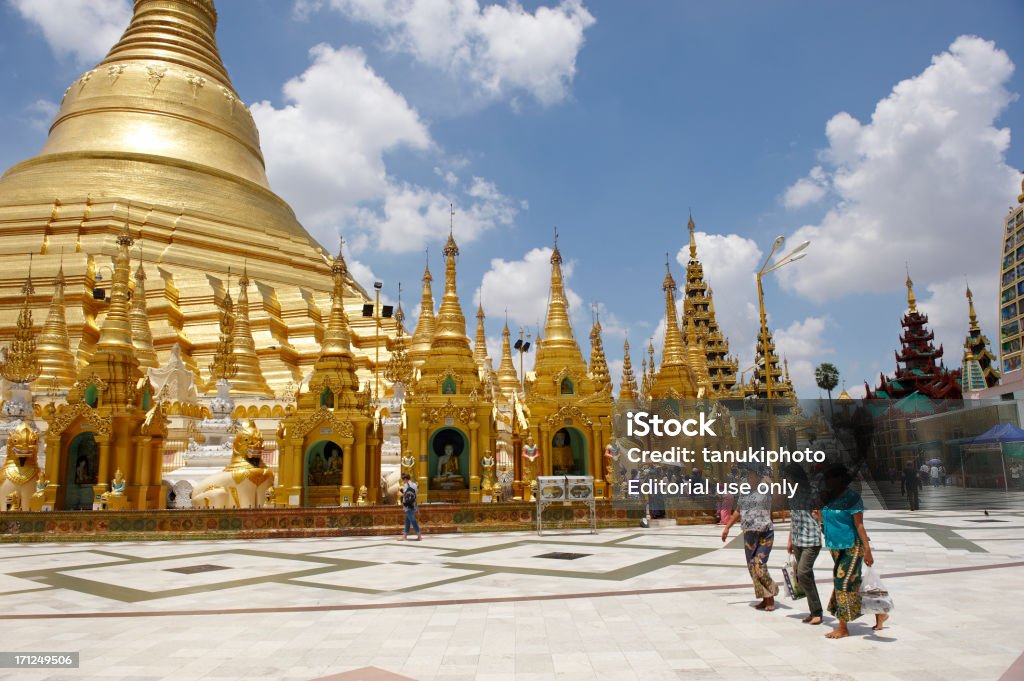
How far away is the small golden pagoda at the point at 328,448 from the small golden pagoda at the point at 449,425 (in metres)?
1.48

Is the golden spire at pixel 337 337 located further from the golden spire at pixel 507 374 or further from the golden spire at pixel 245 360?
the golden spire at pixel 507 374

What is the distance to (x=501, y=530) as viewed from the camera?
17875mm

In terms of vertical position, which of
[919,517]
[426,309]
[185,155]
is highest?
[185,155]

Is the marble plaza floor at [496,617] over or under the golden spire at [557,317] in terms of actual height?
under

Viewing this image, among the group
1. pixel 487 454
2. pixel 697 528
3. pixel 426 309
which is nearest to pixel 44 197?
pixel 426 309

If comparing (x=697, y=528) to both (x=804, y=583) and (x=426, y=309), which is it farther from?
(x=426, y=309)

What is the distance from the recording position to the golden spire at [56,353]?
2858 centimetres

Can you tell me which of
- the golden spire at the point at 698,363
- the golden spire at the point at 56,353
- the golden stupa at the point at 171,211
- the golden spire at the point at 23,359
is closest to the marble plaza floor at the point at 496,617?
the golden spire at the point at 23,359

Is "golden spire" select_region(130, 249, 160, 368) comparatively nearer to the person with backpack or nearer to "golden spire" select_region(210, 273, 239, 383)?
"golden spire" select_region(210, 273, 239, 383)

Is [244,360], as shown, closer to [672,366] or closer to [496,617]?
[672,366]

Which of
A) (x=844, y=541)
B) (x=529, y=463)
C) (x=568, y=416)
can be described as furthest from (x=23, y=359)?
(x=844, y=541)

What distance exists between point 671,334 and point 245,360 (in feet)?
60.1

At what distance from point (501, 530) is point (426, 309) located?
19.1 meters

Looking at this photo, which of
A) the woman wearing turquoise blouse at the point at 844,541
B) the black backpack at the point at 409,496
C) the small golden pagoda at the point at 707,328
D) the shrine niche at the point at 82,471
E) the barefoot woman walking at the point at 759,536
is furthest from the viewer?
the small golden pagoda at the point at 707,328
